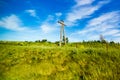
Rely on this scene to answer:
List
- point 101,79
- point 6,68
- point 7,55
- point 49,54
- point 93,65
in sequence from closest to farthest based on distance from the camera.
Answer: point 101,79, point 93,65, point 6,68, point 49,54, point 7,55

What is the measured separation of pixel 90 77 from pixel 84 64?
78.2 inches

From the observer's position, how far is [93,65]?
14688mm

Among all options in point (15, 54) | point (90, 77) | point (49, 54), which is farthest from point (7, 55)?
point (90, 77)

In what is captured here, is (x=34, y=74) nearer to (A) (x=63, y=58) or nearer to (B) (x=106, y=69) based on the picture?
(A) (x=63, y=58)

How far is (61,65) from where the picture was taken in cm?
1571

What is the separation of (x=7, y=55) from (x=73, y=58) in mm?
7175

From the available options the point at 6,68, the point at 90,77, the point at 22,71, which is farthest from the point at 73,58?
the point at 6,68

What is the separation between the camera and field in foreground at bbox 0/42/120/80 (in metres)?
13.8

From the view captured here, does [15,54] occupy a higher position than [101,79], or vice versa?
[15,54]

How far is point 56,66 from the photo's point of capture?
15.6 m

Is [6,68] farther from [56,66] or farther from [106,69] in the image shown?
[106,69]

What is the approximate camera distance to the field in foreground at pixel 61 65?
1380 cm

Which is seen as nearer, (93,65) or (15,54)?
(93,65)

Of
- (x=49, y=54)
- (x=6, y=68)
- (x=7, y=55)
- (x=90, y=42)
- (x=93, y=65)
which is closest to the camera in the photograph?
(x=93, y=65)
